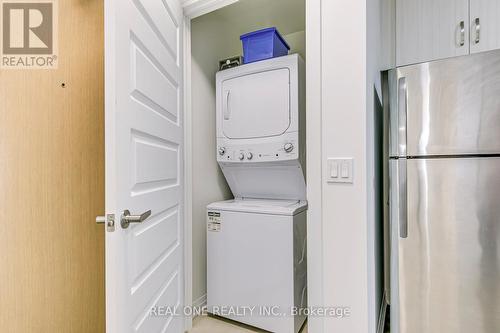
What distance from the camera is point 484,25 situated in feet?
5.87

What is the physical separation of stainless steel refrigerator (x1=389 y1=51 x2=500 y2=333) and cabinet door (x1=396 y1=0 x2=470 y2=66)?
1.05 meters

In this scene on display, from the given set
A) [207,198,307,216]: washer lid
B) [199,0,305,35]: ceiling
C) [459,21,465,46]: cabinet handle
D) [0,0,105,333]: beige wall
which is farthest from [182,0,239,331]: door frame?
[459,21,465,46]: cabinet handle

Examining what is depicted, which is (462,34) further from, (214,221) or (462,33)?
(214,221)

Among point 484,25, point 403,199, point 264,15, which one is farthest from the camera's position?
point 264,15

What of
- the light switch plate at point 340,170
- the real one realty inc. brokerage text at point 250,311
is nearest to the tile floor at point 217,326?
the real one realty inc. brokerage text at point 250,311

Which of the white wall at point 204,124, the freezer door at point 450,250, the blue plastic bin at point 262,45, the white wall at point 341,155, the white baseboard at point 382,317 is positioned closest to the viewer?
the freezer door at point 450,250

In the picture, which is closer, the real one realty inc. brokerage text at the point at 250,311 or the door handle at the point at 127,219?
the door handle at the point at 127,219

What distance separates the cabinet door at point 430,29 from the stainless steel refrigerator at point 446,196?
1.05 metres

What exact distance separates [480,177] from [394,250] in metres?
0.47

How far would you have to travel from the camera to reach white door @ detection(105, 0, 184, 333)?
88cm

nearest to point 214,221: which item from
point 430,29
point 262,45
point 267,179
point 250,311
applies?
point 267,179

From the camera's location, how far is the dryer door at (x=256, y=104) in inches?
74.3

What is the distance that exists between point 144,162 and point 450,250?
4.44ft
